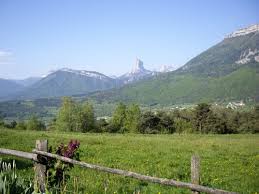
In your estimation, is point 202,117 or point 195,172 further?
point 202,117

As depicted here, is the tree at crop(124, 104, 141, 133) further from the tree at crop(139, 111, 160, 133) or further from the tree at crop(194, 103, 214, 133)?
the tree at crop(194, 103, 214, 133)

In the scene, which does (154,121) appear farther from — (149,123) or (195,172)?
(195,172)

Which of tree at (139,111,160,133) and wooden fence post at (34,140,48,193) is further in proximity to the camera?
tree at (139,111,160,133)

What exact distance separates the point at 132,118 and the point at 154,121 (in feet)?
23.1

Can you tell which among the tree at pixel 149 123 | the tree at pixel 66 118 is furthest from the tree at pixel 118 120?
the tree at pixel 66 118

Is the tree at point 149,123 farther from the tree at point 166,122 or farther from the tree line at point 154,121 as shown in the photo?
the tree at point 166,122

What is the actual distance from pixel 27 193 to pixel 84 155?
46.2 ft

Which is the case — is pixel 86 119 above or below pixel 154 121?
above

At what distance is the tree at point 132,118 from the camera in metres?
85.9

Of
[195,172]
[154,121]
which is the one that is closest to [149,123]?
[154,121]

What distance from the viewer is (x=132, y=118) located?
292 feet

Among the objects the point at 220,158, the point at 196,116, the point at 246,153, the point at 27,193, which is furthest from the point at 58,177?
the point at 196,116

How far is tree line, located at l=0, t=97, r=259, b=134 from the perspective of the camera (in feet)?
275

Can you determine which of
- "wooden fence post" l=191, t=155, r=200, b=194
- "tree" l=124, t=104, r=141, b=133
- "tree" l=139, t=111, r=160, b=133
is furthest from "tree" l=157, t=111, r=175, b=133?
"wooden fence post" l=191, t=155, r=200, b=194
